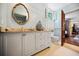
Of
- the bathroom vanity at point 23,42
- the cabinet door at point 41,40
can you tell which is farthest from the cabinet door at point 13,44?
the cabinet door at point 41,40

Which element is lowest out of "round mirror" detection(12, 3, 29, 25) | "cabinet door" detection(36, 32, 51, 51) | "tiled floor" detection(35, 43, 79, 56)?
"tiled floor" detection(35, 43, 79, 56)

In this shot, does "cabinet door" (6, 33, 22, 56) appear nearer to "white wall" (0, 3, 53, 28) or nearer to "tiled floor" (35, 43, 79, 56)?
"white wall" (0, 3, 53, 28)

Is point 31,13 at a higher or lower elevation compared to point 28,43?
higher

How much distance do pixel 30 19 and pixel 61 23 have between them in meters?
0.55

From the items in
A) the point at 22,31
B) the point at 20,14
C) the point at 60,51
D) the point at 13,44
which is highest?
the point at 20,14

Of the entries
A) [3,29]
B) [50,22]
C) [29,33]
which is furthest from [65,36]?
[3,29]

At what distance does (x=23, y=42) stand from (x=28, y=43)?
0.30 feet

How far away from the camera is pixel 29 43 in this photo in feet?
6.56

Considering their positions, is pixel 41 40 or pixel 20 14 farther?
pixel 41 40

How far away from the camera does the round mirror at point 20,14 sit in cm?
191

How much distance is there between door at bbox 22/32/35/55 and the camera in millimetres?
1977

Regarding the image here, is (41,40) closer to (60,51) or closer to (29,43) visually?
(29,43)

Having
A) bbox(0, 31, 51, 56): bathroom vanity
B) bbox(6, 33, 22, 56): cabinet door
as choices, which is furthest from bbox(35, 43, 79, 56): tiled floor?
bbox(6, 33, 22, 56): cabinet door

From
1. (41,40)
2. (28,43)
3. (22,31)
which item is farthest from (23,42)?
(41,40)
